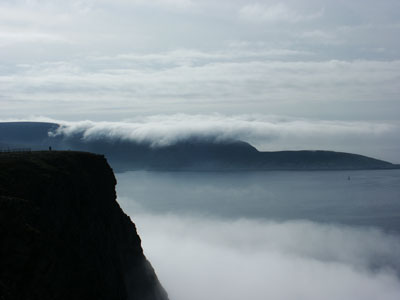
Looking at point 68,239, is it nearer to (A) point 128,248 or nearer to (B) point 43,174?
(B) point 43,174

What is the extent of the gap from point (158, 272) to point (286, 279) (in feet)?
106

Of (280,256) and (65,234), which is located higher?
(65,234)

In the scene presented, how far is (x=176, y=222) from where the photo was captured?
197 metres

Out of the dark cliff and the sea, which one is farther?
the sea

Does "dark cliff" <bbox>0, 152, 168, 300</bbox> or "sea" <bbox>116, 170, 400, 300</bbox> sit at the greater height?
"dark cliff" <bbox>0, 152, 168, 300</bbox>

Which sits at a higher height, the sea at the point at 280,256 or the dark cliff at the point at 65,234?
the dark cliff at the point at 65,234

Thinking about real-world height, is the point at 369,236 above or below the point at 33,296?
below

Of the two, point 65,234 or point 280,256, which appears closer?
point 65,234

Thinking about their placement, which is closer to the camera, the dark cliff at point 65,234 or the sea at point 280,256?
the dark cliff at point 65,234

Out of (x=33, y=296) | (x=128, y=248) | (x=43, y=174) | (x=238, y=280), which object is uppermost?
(x=43, y=174)

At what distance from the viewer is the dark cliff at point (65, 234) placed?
31.0 m

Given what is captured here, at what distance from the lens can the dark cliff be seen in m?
31.0

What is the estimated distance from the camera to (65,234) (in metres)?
44.4

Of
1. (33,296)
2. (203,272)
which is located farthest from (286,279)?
(33,296)
